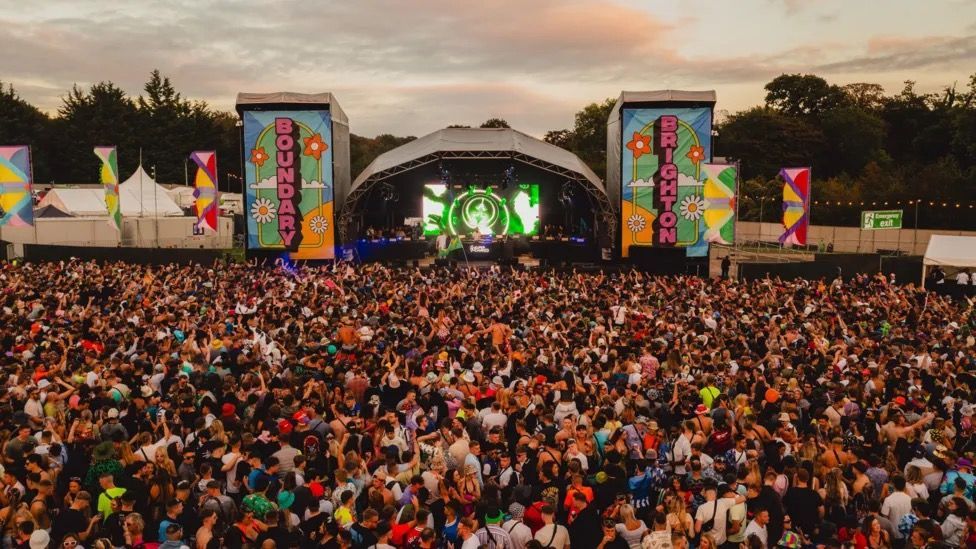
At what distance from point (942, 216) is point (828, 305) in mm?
21811

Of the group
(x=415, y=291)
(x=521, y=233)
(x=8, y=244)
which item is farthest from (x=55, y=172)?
(x=415, y=291)

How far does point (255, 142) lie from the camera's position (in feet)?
81.9

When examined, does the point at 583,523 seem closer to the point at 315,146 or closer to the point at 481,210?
the point at 315,146

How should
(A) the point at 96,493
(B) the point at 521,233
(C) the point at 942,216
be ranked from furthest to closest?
(C) the point at 942,216
(B) the point at 521,233
(A) the point at 96,493

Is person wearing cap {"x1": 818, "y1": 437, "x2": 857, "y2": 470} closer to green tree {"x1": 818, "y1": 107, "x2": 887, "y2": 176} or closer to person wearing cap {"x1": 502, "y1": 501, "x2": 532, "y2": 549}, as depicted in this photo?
person wearing cap {"x1": 502, "y1": 501, "x2": 532, "y2": 549}

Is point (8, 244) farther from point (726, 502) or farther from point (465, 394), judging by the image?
point (726, 502)

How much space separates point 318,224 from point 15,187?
942 cm

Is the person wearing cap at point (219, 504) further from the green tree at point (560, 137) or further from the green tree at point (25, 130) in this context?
the green tree at point (560, 137)

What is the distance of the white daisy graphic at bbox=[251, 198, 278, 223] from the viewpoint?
25.2 m

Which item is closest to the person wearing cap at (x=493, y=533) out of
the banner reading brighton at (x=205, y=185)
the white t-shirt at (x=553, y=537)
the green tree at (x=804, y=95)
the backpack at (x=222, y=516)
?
the white t-shirt at (x=553, y=537)

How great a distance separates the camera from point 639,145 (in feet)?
82.1

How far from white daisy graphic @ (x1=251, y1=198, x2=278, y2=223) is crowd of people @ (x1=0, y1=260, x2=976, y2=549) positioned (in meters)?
12.5

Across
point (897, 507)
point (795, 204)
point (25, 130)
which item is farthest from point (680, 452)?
point (25, 130)

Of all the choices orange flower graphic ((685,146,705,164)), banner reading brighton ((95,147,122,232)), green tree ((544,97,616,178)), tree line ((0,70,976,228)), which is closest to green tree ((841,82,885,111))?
tree line ((0,70,976,228))
